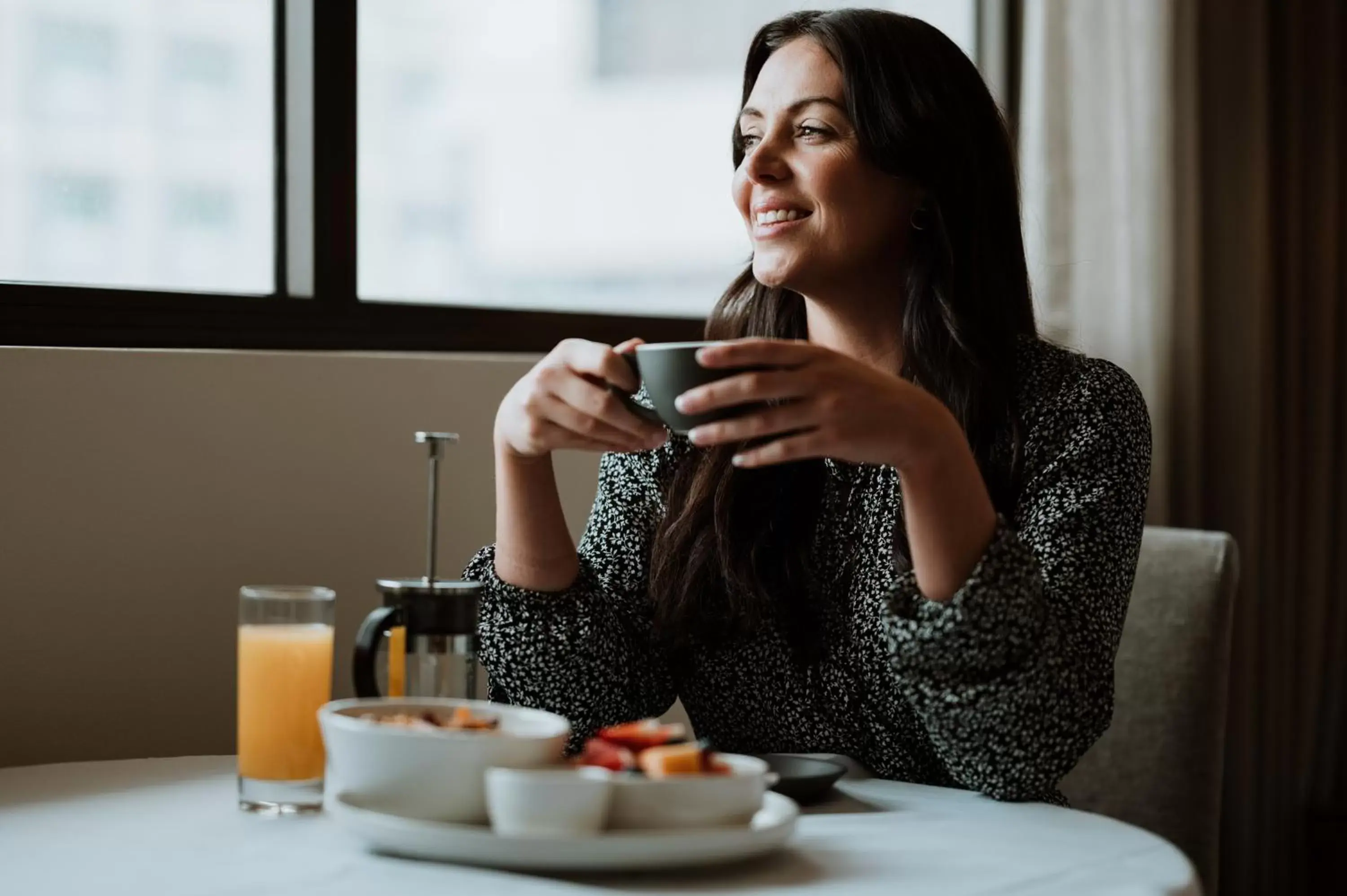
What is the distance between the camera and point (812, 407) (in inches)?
40.9

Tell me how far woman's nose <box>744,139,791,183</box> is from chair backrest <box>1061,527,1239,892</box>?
743mm

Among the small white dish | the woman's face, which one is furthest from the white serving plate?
the woman's face

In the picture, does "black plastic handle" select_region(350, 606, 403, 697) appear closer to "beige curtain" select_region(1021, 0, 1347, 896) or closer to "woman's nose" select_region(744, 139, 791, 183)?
"woman's nose" select_region(744, 139, 791, 183)

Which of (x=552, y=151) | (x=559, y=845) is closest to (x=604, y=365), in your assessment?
(x=559, y=845)

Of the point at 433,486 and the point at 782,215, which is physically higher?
the point at 782,215

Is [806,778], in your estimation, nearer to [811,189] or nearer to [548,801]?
[548,801]

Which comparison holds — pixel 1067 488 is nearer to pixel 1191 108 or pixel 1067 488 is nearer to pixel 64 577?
pixel 64 577

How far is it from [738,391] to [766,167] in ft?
1.95

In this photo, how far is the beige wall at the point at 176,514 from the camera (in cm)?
154

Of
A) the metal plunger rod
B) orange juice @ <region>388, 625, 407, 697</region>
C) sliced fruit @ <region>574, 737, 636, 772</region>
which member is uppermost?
the metal plunger rod

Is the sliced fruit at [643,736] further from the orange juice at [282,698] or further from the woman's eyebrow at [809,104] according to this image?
the woman's eyebrow at [809,104]

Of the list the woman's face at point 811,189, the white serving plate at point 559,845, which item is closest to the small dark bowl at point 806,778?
the white serving plate at point 559,845

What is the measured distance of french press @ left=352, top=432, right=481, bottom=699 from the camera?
104 cm

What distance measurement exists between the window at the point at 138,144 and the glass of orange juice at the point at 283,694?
825mm
